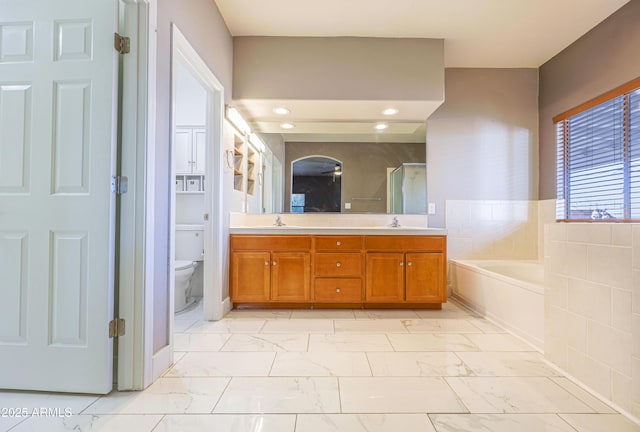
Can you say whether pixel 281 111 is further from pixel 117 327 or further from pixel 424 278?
pixel 117 327

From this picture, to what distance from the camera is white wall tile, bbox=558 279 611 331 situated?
4.77ft

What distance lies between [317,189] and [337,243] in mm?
793

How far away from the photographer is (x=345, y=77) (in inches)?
112

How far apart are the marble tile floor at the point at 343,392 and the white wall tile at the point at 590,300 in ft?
1.26

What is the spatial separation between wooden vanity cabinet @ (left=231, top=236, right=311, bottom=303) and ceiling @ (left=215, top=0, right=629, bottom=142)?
1280 millimetres

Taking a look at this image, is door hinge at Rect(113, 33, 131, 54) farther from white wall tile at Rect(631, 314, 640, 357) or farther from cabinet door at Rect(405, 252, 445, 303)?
white wall tile at Rect(631, 314, 640, 357)

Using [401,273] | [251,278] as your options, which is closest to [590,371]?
[401,273]

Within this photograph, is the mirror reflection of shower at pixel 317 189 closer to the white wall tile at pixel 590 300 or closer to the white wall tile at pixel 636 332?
the white wall tile at pixel 590 300

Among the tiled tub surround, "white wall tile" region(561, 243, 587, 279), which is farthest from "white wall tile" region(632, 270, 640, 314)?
"white wall tile" region(561, 243, 587, 279)

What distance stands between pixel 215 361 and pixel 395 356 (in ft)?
3.59

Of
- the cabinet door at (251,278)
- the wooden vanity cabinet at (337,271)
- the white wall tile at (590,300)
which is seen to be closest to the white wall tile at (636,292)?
the white wall tile at (590,300)

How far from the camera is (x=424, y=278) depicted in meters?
2.79

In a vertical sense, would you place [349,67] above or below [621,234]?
above

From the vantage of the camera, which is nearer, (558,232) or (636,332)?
(636,332)
